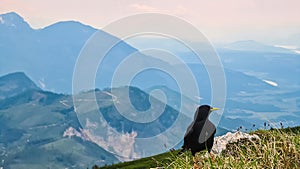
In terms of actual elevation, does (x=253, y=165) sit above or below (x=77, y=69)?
below

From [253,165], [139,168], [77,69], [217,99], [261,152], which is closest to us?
[253,165]

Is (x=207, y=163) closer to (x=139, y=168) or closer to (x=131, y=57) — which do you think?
(x=131, y=57)

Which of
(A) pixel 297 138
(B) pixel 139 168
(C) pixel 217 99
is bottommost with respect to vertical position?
(B) pixel 139 168

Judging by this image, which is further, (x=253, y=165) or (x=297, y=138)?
(x=297, y=138)

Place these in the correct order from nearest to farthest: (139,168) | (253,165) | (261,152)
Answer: (253,165) → (261,152) → (139,168)

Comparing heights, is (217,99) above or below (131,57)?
below

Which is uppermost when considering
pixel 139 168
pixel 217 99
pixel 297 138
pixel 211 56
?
pixel 211 56

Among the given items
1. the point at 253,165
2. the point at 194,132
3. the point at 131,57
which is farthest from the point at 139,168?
the point at 253,165

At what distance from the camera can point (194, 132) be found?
15172 millimetres

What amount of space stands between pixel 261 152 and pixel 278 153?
51.5 inches

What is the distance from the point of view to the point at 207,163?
41.3ft

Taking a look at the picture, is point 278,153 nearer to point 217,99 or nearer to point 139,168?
point 217,99

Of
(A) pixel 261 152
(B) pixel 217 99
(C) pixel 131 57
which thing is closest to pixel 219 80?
(B) pixel 217 99

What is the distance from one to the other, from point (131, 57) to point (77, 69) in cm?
270
